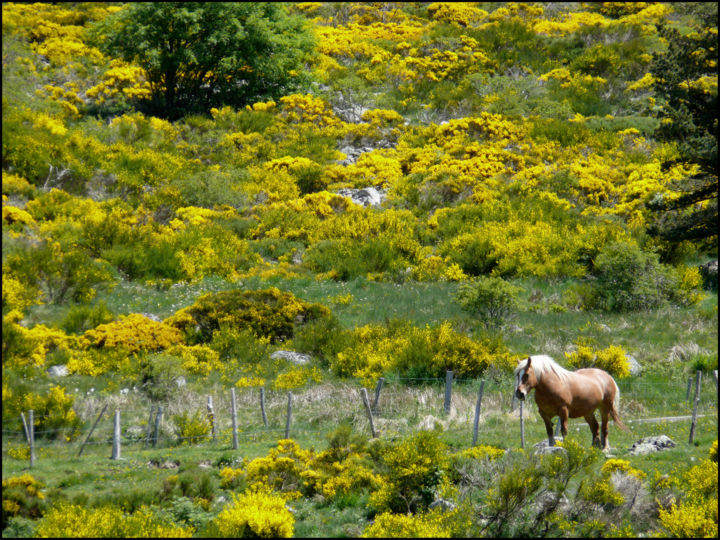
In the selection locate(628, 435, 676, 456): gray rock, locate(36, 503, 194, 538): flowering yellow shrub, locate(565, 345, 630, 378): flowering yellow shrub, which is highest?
locate(36, 503, 194, 538): flowering yellow shrub

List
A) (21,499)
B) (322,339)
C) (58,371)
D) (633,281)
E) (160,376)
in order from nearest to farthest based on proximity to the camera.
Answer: (21,499)
(160,376)
(58,371)
(322,339)
(633,281)

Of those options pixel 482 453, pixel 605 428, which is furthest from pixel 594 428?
pixel 482 453

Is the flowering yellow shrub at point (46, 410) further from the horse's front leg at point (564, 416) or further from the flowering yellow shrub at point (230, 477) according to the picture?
the horse's front leg at point (564, 416)

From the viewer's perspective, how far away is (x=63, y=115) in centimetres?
3431

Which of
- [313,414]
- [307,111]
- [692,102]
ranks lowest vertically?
[313,414]

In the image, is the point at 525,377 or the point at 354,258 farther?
the point at 354,258

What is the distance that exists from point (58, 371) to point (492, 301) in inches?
486

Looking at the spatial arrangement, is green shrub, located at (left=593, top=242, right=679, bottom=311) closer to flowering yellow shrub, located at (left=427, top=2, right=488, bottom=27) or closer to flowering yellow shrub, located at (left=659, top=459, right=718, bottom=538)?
flowering yellow shrub, located at (left=659, top=459, right=718, bottom=538)

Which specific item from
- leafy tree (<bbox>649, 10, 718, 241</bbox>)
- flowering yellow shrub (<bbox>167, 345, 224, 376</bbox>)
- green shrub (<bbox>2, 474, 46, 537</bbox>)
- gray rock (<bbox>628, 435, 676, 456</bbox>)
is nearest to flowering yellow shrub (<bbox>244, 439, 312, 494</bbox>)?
green shrub (<bbox>2, 474, 46, 537</bbox>)

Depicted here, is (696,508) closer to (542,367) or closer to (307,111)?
(542,367)

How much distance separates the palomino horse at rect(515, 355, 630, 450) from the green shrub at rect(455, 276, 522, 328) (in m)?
8.70

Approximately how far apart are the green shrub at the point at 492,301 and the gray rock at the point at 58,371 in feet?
37.8

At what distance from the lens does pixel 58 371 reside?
679 inches

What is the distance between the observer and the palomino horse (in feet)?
38.5
